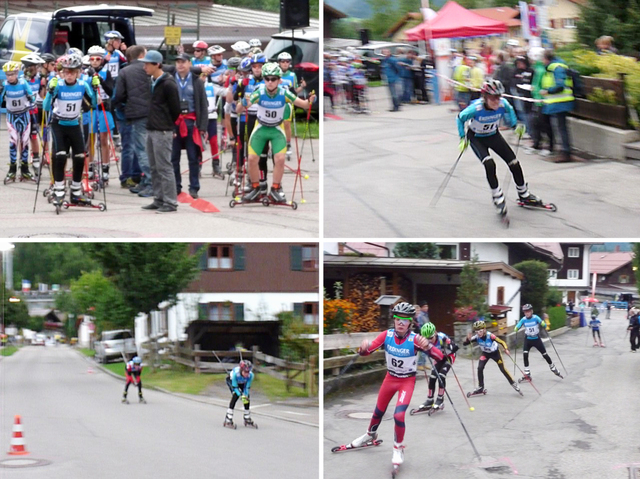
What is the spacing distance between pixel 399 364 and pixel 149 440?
3855mm

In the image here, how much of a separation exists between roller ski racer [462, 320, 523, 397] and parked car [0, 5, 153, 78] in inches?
479

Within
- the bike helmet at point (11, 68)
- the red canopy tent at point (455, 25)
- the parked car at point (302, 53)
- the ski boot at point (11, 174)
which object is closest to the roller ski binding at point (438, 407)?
the ski boot at point (11, 174)

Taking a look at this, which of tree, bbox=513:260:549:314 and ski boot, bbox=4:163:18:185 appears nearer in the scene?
tree, bbox=513:260:549:314

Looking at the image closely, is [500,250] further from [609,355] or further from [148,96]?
[148,96]

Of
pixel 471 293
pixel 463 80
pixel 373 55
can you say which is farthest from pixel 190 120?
pixel 373 55

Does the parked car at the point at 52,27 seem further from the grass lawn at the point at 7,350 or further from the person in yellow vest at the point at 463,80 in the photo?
the person in yellow vest at the point at 463,80

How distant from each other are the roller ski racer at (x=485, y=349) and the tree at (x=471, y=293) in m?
0.18

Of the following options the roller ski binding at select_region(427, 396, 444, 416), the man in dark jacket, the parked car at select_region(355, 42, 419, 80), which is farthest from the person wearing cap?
the parked car at select_region(355, 42, 419, 80)

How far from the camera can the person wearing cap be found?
426 inches

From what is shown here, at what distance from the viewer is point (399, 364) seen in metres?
8.62

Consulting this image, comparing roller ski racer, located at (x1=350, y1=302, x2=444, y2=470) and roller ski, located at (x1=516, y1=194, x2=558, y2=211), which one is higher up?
roller ski, located at (x1=516, y1=194, x2=558, y2=211)

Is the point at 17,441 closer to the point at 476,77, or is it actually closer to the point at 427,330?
the point at 427,330

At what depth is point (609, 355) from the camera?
33.4 ft

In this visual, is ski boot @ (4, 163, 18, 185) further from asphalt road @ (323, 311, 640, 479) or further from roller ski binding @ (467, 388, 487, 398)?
roller ski binding @ (467, 388, 487, 398)
